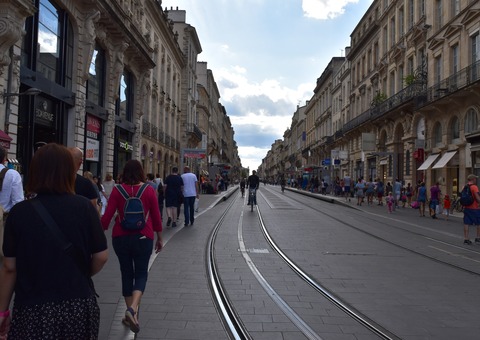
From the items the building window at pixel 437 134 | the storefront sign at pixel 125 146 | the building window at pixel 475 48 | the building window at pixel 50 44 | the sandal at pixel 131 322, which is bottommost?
the sandal at pixel 131 322

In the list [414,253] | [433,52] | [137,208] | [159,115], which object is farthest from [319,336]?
[159,115]

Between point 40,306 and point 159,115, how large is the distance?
3778cm

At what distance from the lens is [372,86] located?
149 ft

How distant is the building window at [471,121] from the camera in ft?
80.5

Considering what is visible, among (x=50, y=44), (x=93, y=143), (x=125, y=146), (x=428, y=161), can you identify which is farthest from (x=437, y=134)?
(x=50, y=44)

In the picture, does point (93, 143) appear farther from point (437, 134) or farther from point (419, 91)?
point (419, 91)

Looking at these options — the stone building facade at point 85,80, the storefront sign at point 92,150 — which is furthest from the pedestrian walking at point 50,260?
the storefront sign at point 92,150

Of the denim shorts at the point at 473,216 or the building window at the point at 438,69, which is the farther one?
the building window at the point at 438,69

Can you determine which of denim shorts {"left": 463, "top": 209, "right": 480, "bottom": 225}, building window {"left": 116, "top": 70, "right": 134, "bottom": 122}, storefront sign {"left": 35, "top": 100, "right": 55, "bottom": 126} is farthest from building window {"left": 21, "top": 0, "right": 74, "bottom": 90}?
denim shorts {"left": 463, "top": 209, "right": 480, "bottom": 225}

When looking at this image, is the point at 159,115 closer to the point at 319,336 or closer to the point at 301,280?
the point at 301,280

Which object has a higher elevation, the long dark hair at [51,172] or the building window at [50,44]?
the building window at [50,44]

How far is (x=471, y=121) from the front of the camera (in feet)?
82.6

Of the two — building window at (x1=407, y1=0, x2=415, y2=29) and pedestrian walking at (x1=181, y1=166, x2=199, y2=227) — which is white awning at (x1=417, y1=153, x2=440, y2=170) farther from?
pedestrian walking at (x1=181, y1=166, x2=199, y2=227)

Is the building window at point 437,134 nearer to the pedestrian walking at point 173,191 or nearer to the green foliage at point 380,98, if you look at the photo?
the green foliage at point 380,98
